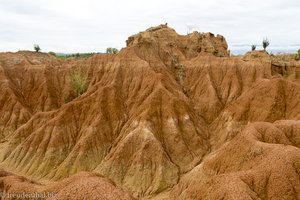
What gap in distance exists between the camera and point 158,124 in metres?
63.2

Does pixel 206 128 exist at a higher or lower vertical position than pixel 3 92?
lower

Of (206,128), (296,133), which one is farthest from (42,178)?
(296,133)

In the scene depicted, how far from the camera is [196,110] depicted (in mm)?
72312

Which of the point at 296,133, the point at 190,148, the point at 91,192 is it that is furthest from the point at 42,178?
the point at 296,133

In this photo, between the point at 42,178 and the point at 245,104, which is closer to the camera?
the point at 42,178

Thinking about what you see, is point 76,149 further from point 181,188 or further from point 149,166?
point 181,188

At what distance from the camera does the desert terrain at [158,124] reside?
33219 mm

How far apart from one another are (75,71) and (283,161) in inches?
2519

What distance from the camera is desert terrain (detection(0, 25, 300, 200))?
33.2 m

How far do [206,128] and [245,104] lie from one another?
27.9 feet

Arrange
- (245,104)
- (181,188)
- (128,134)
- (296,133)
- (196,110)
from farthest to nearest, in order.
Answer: (196,110) → (245,104) → (128,134) → (181,188) → (296,133)

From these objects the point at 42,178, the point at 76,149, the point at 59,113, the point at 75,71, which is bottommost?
the point at 42,178

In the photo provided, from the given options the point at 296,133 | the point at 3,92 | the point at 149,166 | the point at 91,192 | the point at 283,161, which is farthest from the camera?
the point at 3,92

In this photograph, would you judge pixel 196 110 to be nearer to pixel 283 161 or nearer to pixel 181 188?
pixel 181 188
